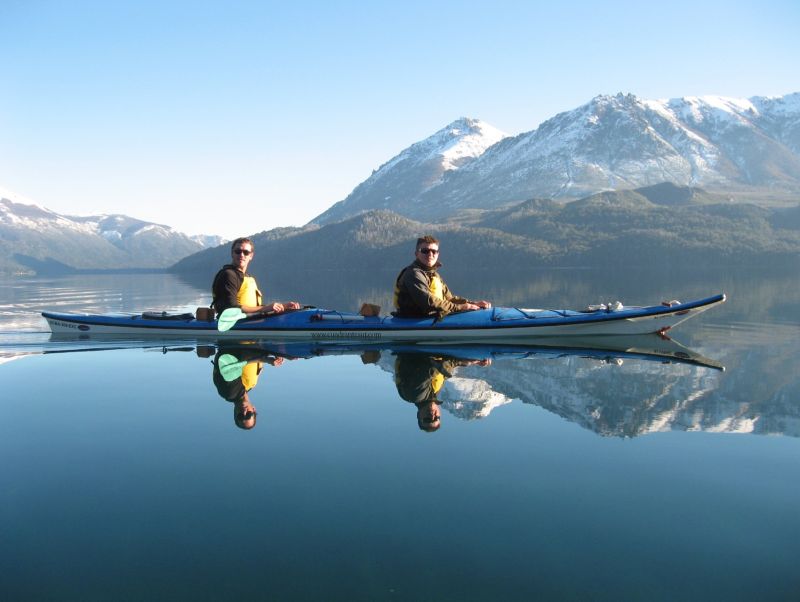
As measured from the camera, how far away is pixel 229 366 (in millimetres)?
13352

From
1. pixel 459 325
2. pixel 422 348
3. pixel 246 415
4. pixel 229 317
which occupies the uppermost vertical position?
pixel 229 317

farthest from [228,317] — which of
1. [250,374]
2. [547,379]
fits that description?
[547,379]

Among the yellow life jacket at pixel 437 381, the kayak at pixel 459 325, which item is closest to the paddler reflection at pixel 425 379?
the yellow life jacket at pixel 437 381

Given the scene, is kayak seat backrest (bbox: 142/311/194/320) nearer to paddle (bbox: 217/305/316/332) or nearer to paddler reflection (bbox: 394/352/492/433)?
paddle (bbox: 217/305/316/332)

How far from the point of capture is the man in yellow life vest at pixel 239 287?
14320mm

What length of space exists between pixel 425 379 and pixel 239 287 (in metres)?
6.33

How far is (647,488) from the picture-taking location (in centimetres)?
609

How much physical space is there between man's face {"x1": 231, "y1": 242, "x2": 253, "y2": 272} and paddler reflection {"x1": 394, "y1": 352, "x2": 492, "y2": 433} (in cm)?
420

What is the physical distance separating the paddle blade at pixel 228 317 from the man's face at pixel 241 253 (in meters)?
1.30

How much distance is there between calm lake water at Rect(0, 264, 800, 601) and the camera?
177 inches

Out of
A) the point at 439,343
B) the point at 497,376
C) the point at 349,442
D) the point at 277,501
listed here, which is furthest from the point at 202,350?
the point at 277,501

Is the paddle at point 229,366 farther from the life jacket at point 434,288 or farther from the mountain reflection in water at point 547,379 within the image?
the life jacket at point 434,288

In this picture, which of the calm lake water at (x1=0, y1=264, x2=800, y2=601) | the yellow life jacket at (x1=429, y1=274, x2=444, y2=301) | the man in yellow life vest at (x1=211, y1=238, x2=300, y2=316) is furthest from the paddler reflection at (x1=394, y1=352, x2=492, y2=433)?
the man in yellow life vest at (x1=211, y1=238, x2=300, y2=316)

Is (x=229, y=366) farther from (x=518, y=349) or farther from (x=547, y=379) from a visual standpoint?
(x=518, y=349)
